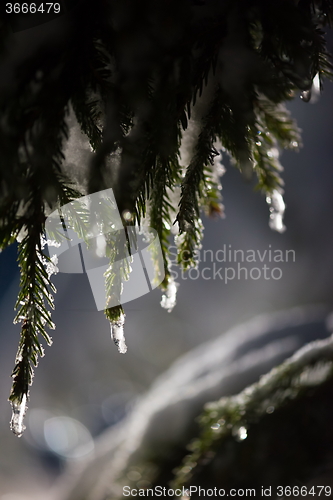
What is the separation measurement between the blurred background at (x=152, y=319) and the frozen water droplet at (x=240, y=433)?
261 centimetres

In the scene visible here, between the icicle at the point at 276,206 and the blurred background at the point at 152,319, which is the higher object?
the icicle at the point at 276,206

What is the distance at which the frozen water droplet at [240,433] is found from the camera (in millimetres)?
1031

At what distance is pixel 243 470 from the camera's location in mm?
954

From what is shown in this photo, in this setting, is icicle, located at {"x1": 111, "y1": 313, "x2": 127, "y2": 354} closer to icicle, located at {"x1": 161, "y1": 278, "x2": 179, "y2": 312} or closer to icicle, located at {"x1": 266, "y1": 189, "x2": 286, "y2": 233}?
icicle, located at {"x1": 161, "y1": 278, "x2": 179, "y2": 312}

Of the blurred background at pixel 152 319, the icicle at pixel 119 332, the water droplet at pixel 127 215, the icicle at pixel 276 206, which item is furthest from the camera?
the blurred background at pixel 152 319

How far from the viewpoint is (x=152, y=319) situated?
4805 mm

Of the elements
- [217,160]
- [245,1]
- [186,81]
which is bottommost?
[217,160]

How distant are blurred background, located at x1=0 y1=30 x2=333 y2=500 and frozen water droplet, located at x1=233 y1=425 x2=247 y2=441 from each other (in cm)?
261

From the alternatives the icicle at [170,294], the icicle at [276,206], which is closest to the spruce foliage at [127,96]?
the icicle at [170,294]

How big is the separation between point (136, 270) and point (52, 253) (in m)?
0.23

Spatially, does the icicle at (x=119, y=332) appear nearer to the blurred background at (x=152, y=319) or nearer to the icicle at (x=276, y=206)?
the icicle at (x=276, y=206)

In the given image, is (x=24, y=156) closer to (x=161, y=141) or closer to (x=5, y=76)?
(x=5, y=76)

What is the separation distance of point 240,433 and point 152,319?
3817 mm

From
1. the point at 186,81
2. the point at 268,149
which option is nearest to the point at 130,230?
the point at 186,81
